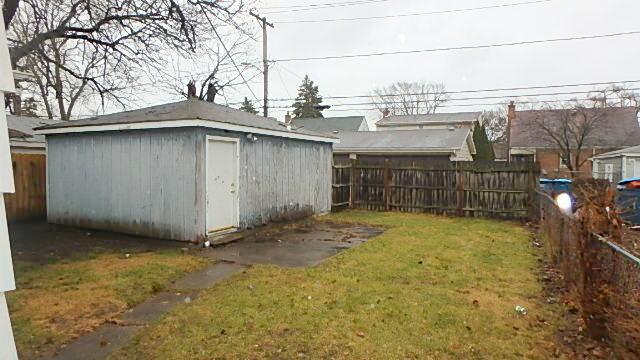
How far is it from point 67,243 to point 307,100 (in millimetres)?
40845

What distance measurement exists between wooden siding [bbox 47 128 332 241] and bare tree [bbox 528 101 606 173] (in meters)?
24.6

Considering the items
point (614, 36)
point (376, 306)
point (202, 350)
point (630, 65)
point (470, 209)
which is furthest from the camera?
point (630, 65)

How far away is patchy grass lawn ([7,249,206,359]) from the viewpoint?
4094mm

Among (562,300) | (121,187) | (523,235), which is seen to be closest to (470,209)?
(523,235)

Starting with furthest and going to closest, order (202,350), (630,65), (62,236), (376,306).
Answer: (630,65) < (62,236) < (376,306) < (202,350)

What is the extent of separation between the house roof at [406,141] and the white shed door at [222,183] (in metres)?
11.6

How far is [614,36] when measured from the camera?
18.4 m

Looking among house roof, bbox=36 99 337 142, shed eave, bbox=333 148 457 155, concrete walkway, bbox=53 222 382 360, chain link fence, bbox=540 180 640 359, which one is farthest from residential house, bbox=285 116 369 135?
Result: chain link fence, bbox=540 180 640 359

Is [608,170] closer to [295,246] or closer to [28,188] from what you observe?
[295,246]

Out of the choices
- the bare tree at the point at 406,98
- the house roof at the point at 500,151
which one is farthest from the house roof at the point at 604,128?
the bare tree at the point at 406,98

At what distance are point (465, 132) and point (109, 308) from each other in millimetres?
19715

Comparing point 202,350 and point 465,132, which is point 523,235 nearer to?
point 202,350

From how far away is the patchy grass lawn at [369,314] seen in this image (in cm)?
370

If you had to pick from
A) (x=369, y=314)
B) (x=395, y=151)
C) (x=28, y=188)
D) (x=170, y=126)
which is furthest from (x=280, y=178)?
(x=395, y=151)
